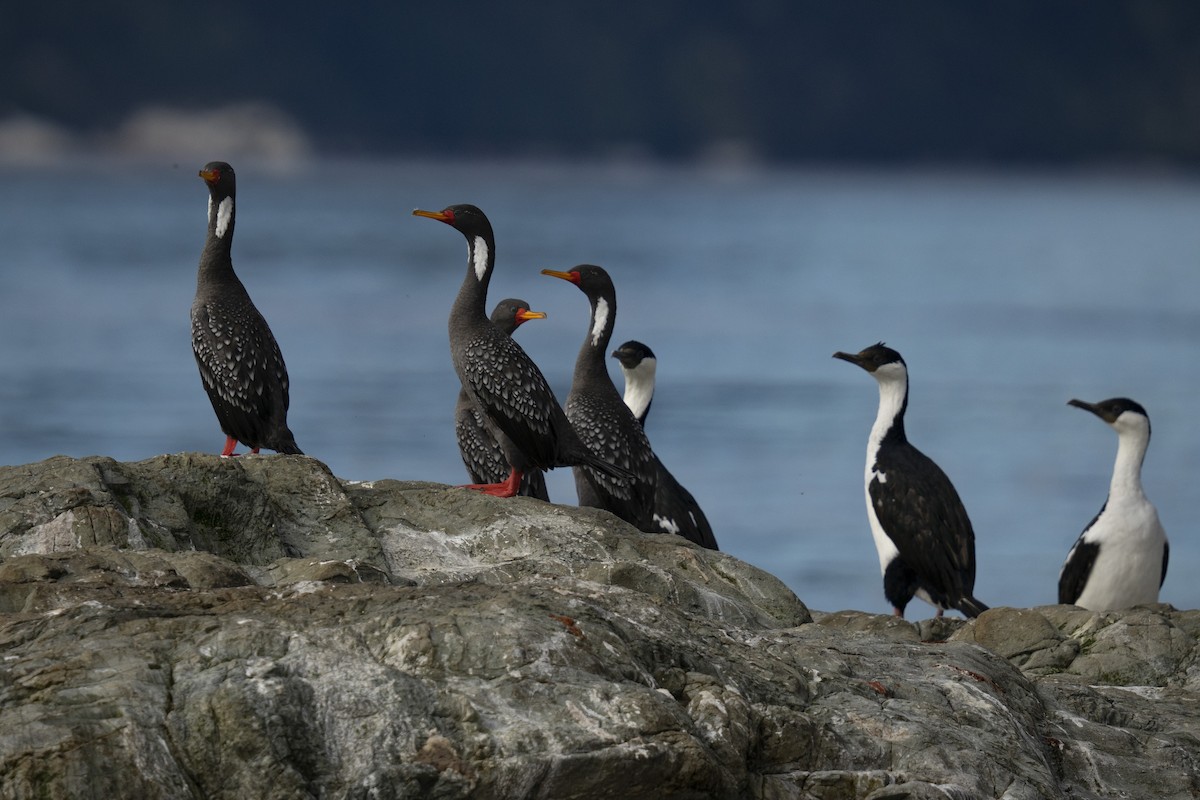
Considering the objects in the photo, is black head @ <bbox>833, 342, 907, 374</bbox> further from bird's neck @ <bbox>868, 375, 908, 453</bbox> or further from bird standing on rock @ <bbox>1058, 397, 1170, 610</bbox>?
bird standing on rock @ <bbox>1058, 397, 1170, 610</bbox>

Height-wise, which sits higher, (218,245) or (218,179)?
(218,179)

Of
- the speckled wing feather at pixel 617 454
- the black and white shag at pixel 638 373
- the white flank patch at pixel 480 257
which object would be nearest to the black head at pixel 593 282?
the speckled wing feather at pixel 617 454

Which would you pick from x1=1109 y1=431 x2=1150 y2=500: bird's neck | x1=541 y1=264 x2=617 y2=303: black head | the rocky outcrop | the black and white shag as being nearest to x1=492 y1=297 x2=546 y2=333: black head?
x1=541 y1=264 x2=617 y2=303: black head

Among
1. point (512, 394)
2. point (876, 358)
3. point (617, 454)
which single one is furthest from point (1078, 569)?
point (512, 394)

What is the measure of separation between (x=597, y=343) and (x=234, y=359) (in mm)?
2559

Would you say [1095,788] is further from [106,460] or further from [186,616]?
[106,460]

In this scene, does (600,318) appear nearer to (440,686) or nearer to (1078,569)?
(1078,569)

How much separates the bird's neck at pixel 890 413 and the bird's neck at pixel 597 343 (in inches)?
80.3

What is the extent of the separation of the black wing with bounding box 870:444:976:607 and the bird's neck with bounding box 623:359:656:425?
1.96 meters

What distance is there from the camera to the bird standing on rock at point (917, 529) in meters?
10.9

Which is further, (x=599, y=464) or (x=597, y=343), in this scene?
(x=597, y=343)

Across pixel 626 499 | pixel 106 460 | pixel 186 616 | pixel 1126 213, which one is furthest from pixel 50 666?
pixel 1126 213

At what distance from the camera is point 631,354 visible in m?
12.2

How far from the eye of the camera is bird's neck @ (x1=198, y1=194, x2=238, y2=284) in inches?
376
